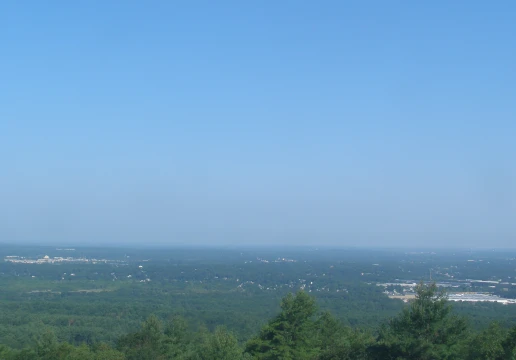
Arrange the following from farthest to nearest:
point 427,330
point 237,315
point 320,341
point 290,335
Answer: point 237,315, point 320,341, point 290,335, point 427,330

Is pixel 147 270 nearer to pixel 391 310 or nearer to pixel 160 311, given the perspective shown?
pixel 160 311

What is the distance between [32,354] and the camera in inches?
998

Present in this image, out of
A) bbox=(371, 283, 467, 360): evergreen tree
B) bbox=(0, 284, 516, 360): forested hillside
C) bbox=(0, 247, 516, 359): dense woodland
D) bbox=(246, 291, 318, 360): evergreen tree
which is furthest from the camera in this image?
bbox=(246, 291, 318, 360): evergreen tree

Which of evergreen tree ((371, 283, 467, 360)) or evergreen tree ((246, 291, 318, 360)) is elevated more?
evergreen tree ((371, 283, 467, 360))

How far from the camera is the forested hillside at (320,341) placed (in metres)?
18.4

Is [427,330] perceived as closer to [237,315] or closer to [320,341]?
[320,341]

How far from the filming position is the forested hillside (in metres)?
18.4

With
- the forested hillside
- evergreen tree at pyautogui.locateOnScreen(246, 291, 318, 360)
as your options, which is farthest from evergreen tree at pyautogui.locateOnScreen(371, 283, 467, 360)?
evergreen tree at pyautogui.locateOnScreen(246, 291, 318, 360)

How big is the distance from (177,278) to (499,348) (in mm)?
106153

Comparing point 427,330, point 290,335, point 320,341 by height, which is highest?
point 427,330

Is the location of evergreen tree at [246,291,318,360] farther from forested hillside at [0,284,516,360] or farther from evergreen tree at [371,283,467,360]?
evergreen tree at [371,283,467,360]

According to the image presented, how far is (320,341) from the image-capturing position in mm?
26750

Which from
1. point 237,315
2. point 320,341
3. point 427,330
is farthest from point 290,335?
point 237,315

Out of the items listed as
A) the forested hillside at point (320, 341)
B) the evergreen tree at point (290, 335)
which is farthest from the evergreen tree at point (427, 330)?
the evergreen tree at point (290, 335)
